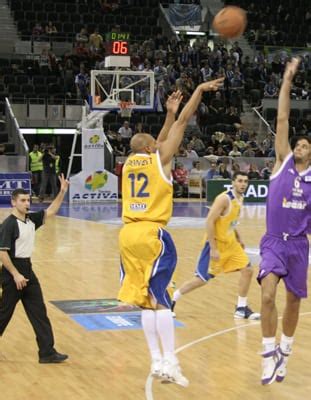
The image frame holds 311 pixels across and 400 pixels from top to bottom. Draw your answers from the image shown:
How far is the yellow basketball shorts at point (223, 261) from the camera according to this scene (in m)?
9.25

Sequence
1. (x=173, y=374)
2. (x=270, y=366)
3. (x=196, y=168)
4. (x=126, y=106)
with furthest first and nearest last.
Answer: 1. (x=196, y=168)
2. (x=126, y=106)
3. (x=270, y=366)
4. (x=173, y=374)

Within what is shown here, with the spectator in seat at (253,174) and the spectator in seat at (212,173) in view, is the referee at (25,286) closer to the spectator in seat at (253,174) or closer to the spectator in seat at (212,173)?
the spectator in seat at (212,173)

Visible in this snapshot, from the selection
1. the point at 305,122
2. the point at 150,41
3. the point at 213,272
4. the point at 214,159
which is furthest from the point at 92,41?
the point at 213,272

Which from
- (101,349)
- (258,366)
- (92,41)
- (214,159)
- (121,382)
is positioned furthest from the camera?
(92,41)

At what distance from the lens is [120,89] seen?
24297 millimetres

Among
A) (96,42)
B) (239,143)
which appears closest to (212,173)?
(239,143)

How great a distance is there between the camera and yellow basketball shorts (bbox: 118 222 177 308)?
255 inches

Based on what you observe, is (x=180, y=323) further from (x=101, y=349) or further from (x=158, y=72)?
(x=158, y=72)

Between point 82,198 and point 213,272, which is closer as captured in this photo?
point 213,272

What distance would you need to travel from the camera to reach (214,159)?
27.3 meters

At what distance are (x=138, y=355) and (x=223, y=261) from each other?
6.71 feet

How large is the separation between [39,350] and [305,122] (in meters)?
25.3

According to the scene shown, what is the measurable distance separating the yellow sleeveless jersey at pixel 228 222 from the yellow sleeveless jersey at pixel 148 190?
265 centimetres

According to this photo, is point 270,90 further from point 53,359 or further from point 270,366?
point 270,366
